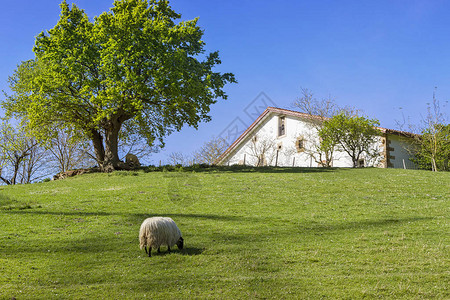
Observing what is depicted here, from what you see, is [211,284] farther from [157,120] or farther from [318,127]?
[318,127]

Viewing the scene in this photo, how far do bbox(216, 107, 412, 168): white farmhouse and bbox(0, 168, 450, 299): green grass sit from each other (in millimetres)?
15841

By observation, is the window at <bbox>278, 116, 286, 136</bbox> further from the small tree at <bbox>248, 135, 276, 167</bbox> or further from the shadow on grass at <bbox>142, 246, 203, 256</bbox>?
the shadow on grass at <bbox>142, 246, 203, 256</bbox>

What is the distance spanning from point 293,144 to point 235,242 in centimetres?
4032

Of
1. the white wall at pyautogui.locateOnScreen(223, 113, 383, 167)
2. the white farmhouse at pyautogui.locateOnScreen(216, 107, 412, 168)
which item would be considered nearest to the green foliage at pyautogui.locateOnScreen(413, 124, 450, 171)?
the white farmhouse at pyautogui.locateOnScreen(216, 107, 412, 168)

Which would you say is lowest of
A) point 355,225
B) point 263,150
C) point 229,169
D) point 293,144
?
point 355,225

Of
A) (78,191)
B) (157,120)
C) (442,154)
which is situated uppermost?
(157,120)

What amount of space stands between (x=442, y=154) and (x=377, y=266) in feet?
125

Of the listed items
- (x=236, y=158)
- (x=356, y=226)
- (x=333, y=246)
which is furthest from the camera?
(x=236, y=158)

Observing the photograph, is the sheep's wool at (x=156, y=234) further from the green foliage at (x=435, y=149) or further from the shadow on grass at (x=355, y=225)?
the green foliage at (x=435, y=149)

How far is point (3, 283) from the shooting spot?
11.2 metres

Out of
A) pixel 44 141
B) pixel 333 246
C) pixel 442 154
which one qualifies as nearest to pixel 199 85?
pixel 44 141

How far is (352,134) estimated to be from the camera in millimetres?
43438

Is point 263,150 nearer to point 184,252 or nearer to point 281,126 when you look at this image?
point 281,126

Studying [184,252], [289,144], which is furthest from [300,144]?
[184,252]
